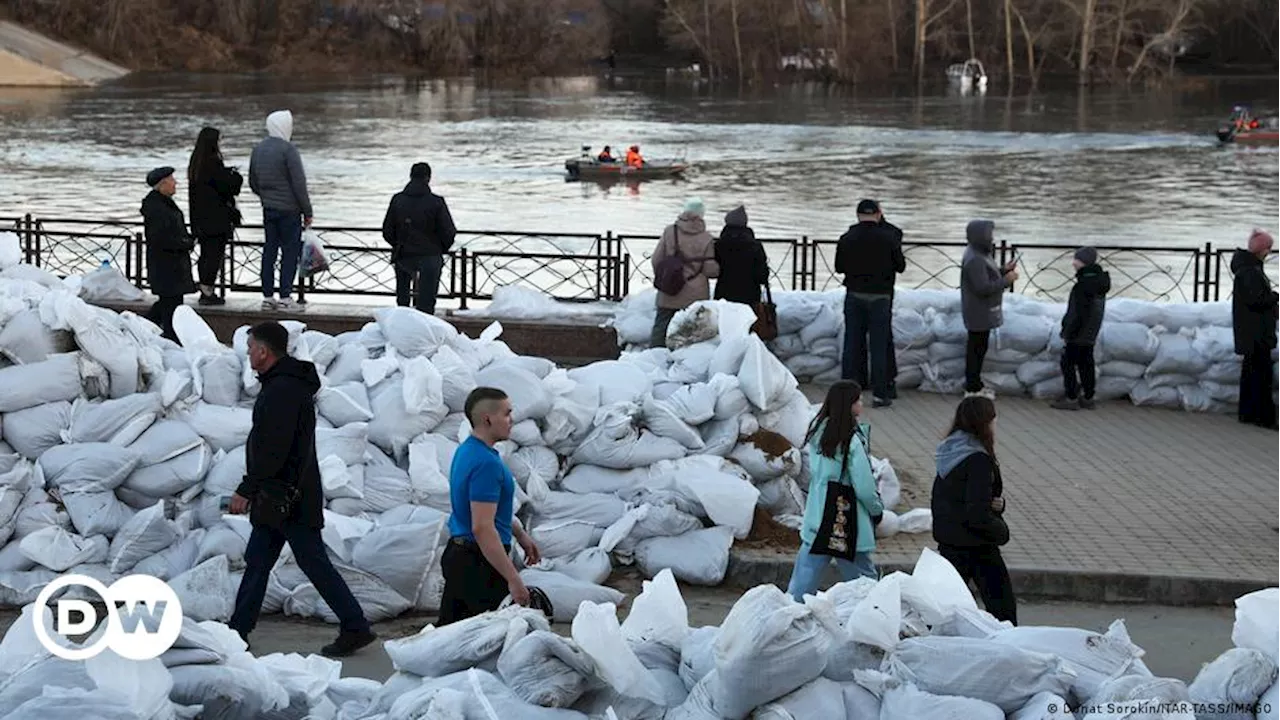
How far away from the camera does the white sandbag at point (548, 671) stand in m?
4.56

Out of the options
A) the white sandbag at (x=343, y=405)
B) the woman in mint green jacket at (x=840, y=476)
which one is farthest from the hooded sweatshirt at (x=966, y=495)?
the white sandbag at (x=343, y=405)

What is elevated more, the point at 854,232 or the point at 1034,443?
the point at 854,232

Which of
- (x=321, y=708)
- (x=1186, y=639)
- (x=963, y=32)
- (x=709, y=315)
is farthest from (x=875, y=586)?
(x=963, y=32)

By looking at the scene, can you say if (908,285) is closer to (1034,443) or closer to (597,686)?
(1034,443)

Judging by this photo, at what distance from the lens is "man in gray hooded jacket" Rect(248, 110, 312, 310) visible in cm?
1165

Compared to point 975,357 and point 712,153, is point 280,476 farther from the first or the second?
point 712,153

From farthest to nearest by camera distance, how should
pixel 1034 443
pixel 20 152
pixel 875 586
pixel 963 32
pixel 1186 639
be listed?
pixel 963 32, pixel 20 152, pixel 1034 443, pixel 1186 639, pixel 875 586

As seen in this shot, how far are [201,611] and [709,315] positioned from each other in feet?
9.77

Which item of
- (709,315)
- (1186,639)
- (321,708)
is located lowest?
(1186,639)

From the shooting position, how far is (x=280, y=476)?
251 inches

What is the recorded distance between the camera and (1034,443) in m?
10.2

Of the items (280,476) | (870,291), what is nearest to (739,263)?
(870,291)

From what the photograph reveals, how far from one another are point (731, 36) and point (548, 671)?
243 feet

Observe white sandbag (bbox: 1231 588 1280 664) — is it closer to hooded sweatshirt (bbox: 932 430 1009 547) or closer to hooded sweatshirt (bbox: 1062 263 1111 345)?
hooded sweatshirt (bbox: 932 430 1009 547)
